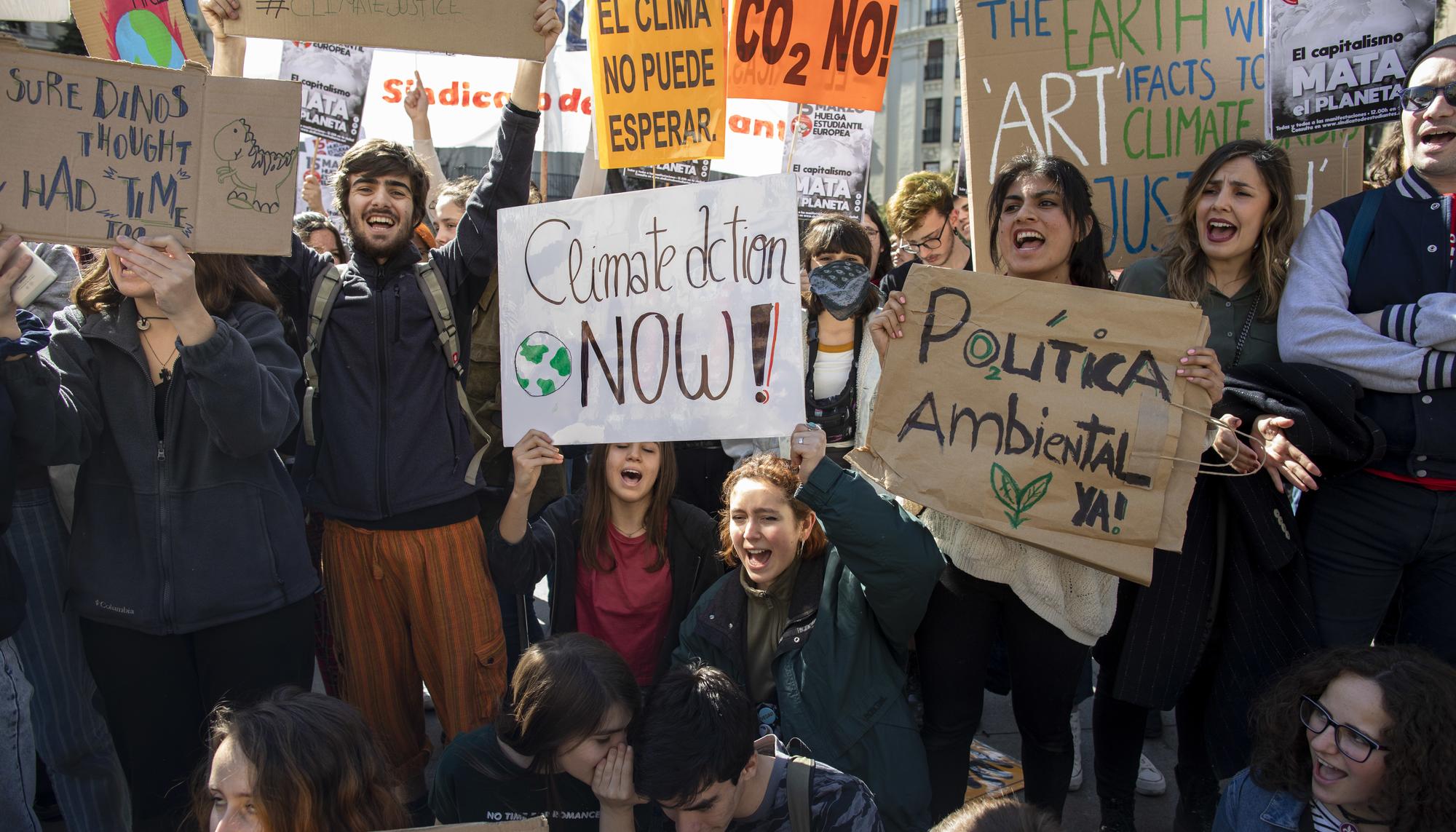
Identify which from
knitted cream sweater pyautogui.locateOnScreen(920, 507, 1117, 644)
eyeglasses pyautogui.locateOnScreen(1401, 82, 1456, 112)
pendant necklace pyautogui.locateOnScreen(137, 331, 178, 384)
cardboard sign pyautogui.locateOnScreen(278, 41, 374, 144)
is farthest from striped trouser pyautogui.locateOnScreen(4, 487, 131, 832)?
eyeglasses pyautogui.locateOnScreen(1401, 82, 1456, 112)

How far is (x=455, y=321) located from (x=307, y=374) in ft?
1.44

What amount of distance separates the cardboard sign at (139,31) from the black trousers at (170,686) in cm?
152

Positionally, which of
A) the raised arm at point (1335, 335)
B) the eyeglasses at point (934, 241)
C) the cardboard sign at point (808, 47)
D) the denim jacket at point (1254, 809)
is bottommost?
the denim jacket at point (1254, 809)

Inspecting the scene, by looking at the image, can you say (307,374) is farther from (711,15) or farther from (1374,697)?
(1374,697)

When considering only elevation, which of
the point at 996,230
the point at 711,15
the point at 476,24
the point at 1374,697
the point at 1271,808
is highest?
the point at 711,15

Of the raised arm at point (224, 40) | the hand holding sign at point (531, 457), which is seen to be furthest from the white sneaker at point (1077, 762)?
the raised arm at point (224, 40)

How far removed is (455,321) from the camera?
3100 millimetres

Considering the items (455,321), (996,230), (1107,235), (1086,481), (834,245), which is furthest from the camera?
(834,245)

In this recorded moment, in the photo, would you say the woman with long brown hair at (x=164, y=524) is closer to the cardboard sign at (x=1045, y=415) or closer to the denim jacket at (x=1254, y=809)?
the cardboard sign at (x=1045, y=415)

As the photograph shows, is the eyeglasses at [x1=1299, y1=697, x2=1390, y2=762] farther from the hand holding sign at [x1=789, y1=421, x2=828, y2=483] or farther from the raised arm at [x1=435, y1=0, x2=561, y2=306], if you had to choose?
the raised arm at [x1=435, y1=0, x2=561, y2=306]

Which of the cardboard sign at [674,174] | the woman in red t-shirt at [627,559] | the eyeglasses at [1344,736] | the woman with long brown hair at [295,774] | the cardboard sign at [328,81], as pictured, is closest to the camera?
the woman with long brown hair at [295,774]

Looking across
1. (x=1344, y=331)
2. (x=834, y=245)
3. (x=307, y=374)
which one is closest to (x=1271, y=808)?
(x=1344, y=331)

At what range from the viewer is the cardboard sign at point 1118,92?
3.29 meters

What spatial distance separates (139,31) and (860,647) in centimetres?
271
